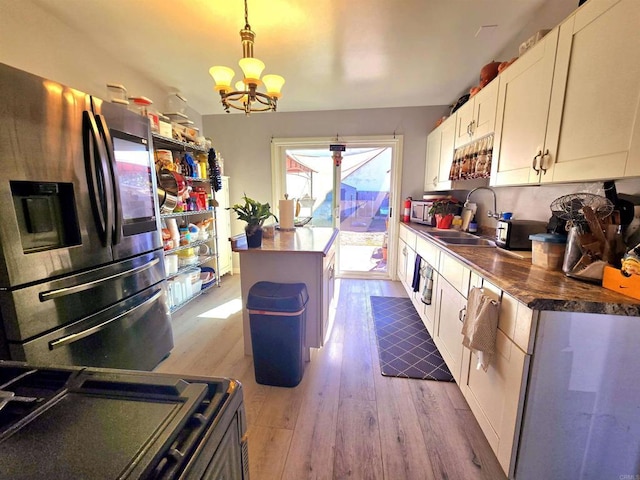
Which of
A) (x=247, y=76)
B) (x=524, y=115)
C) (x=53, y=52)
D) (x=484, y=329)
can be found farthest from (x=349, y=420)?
(x=53, y=52)

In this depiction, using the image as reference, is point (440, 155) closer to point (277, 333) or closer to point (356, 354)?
point (356, 354)

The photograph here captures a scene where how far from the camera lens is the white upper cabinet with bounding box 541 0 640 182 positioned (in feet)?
3.34

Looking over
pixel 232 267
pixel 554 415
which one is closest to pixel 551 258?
pixel 554 415

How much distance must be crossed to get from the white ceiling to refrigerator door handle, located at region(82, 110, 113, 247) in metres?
1.05

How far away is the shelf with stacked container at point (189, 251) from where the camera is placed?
2.70 meters

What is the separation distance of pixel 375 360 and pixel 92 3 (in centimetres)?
320

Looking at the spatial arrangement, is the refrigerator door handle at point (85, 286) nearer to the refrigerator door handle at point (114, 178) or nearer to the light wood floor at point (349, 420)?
the refrigerator door handle at point (114, 178)

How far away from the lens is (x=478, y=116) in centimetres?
226

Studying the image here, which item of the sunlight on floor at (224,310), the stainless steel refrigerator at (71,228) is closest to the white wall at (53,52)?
the stainless steel refrigerator at (71,228)

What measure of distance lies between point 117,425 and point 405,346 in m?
2.17

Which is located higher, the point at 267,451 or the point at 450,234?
the point at 450,234

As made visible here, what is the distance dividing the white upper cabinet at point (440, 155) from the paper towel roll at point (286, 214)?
5.73 ft

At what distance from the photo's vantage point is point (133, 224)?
173 centimetres

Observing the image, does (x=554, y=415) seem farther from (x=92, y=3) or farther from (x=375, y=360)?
(x=92, y=3)
